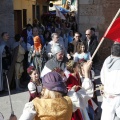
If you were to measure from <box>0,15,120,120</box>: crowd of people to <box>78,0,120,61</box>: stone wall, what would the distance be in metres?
0.83

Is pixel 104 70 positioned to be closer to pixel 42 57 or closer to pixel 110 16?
pixel 42 57

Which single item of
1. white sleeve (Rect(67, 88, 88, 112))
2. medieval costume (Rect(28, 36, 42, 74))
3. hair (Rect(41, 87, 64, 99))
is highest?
hair (Rect(41, 87, 64, 99))

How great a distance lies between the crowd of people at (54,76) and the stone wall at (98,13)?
0.83 meters

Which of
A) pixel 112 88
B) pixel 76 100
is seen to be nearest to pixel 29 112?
pixel 76 100

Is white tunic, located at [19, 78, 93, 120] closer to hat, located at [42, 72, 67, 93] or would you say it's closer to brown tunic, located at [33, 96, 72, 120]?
brown tunic, located at [33, 96, 72, 120]

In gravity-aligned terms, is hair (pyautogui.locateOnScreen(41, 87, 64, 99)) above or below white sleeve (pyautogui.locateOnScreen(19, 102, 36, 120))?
above

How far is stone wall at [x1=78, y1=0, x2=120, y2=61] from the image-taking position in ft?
35.7

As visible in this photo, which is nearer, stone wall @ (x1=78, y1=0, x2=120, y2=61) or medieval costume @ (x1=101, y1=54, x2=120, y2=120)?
medieval costume @ (x1=101, y1=54, x2=120, y2=120)

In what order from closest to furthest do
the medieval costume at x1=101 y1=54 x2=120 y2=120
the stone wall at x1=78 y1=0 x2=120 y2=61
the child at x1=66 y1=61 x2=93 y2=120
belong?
the child at x1=66 y1=61 x2=93 y2=120, the medieval costume at x1=101 y1=54 x2=120 y2=120, the stone wall at x1=78 y1=0 x2=120 y2=61

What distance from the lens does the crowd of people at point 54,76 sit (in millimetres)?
2865

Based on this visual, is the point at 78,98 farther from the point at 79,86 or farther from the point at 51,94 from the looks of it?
the point at 79,86

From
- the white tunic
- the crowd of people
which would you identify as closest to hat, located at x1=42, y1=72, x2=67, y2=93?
the crowd of people

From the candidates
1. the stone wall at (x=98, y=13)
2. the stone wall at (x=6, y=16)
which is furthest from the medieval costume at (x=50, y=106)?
the stone wall at (x=98, y=13)

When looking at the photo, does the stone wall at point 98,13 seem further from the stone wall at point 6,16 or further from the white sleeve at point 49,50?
the white sleeve at point 49,50
